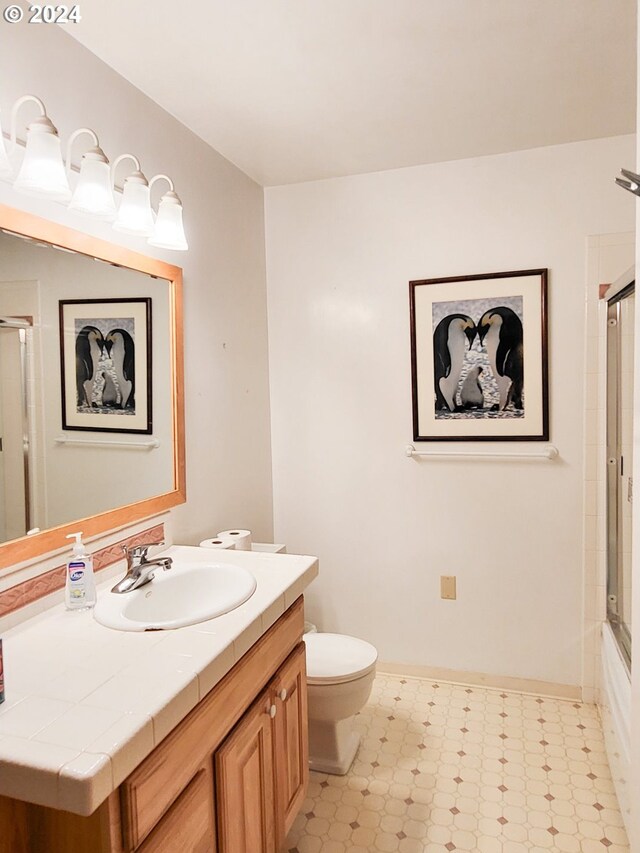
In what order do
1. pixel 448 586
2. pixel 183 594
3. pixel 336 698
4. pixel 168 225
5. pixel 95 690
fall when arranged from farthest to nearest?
1. pixel 448 586
2. pixel 336 698
3. pixel 168 225
4. pixel 183 594
5. pixel 95 690

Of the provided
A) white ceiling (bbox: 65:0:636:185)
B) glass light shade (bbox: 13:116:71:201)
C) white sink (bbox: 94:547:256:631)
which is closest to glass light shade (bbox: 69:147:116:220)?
glass light shade (bbox: 13:116:71:201)

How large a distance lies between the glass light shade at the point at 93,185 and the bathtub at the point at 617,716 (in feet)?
6.84

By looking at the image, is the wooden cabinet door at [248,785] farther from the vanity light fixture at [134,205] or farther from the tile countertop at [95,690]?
the vanity light fixture at [134,205]

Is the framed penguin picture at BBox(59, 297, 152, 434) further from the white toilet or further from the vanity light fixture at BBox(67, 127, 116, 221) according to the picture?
the white toilet

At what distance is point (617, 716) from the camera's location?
1.82 meters

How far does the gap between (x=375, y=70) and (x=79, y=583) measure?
1738 mm

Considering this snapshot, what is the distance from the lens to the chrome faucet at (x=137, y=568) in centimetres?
151

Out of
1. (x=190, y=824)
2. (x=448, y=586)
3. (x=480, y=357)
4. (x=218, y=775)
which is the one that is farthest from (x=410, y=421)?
(x=190, y=824)

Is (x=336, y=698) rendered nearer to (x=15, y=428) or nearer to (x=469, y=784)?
(x=469, y=784)

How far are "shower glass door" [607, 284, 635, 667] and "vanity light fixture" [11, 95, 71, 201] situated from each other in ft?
5.83

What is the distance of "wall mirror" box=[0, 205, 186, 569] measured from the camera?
1.37m

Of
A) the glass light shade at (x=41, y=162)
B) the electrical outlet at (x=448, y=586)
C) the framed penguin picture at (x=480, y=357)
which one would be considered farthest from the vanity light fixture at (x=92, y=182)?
the electrical outlet at (x=448, y=586)

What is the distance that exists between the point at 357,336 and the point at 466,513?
95cm

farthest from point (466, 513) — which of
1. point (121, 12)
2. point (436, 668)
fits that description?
point (121, 12)
